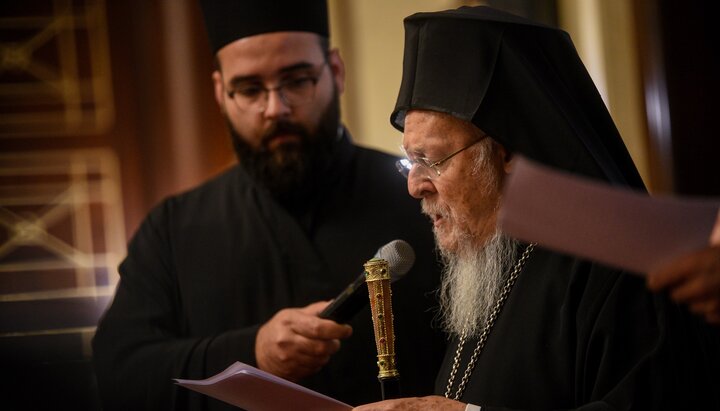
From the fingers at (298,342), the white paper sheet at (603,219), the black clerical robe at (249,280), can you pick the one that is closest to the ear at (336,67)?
the black clerical robe at (249,280)

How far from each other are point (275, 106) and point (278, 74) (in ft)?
0.36

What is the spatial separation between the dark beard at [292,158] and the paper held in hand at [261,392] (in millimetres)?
1276

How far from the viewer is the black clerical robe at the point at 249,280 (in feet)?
10.5

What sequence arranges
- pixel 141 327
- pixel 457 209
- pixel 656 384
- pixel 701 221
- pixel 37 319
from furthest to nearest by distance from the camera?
pixel 37 319
pixel 141 327
pixel 457 209
pixel 656 384
pixel 701 221

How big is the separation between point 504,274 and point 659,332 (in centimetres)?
53

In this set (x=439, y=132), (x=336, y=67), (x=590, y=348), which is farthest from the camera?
(x=336, y=67)

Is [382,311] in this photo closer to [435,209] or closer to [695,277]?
[435,209]

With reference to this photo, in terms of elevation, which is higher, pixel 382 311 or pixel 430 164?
pixel 430 164

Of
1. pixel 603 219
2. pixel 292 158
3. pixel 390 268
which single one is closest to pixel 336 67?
pixel 292 158

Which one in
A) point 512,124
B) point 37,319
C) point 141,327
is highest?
point 512,124

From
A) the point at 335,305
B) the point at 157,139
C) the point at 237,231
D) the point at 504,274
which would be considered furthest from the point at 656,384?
the point at 157,139

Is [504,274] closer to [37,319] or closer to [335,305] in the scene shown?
[335,305]

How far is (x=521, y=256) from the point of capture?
238 centimetres

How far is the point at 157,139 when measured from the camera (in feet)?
18.2
